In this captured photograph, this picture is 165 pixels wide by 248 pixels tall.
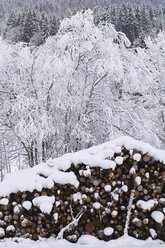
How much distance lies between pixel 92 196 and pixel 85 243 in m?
0.60

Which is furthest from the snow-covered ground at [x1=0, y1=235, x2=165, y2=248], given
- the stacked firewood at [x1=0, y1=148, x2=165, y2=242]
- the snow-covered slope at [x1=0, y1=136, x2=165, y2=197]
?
the snow-covered slope at [x1=0, y1=136, x2=165, y2=197]

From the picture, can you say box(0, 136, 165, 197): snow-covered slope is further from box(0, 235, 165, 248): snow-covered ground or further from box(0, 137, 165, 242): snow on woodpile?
box(0, 235, 165, 248): snow-covered ground

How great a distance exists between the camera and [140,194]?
3027 millimetres

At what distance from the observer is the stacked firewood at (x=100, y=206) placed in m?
2.81

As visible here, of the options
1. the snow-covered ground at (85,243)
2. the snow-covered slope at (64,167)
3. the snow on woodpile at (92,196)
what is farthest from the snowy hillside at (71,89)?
the snow-covered ground at (85,243)

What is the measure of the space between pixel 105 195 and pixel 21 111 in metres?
3.59

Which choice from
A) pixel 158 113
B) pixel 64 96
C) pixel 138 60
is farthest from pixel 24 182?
pixel 158 113

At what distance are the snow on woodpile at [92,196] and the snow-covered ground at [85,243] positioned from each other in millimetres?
80

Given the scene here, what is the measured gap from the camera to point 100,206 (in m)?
2.93

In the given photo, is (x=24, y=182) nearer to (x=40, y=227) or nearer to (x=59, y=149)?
(x=40, y=227)

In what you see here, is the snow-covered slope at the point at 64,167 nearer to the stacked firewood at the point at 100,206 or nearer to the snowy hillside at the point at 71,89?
the stacked firewood at the point at 100,206

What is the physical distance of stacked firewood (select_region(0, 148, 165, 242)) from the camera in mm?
2809

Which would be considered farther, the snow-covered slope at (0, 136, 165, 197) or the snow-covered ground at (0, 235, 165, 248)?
the snow-covered slope at (0, 136, 165, 197)

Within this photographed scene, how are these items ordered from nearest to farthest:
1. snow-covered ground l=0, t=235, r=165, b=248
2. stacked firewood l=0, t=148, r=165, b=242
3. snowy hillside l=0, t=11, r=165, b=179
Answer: snow-covered ground l=0, t=235, r=165, b=248 < stacked firewood l=0, t=148, r=165, b=242 < snowy hillside l=0, t=11, r=165, b=179
